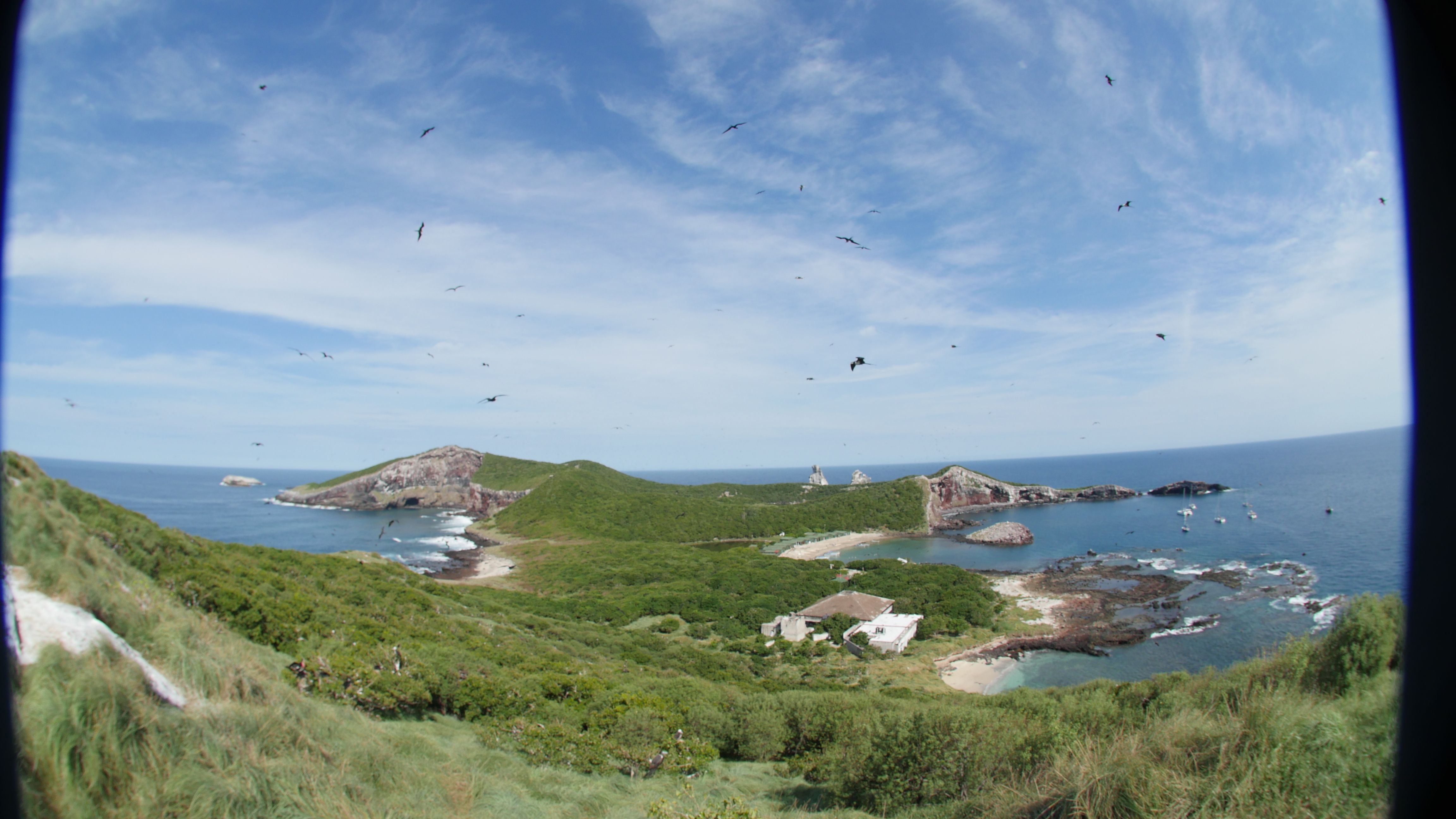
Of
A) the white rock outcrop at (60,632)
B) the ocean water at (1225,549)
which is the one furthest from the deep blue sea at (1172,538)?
the white rock outcrop at (60,632)

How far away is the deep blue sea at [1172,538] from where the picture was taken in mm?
30047

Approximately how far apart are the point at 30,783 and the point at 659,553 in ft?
183

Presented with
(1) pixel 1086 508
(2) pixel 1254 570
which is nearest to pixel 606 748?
(2) pixel 1254 570

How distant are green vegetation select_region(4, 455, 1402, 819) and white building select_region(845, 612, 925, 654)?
10.4m

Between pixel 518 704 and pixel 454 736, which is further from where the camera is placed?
pixel 518 704

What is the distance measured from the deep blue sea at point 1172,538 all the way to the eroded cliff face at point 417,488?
5.03 m

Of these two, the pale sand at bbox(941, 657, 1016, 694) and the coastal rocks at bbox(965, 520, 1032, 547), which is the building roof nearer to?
the pale sand at bbox(941, 657, 1016, 694)

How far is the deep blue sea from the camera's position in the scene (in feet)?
98.6

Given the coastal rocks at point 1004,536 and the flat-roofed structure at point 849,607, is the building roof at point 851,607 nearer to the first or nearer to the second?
the flat-roofed structure at point 849,607

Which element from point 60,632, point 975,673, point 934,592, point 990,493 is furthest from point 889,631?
point 990,493

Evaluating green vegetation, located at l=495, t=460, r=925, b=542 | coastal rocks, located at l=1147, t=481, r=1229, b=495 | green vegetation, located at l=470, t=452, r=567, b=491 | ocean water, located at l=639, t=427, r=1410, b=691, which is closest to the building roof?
ocean water, located at l=639, t=427, r=1410, b=691

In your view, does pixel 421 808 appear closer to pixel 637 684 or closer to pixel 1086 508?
pixel 637 684

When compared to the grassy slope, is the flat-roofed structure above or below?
below

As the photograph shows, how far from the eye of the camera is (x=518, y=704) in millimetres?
12750
